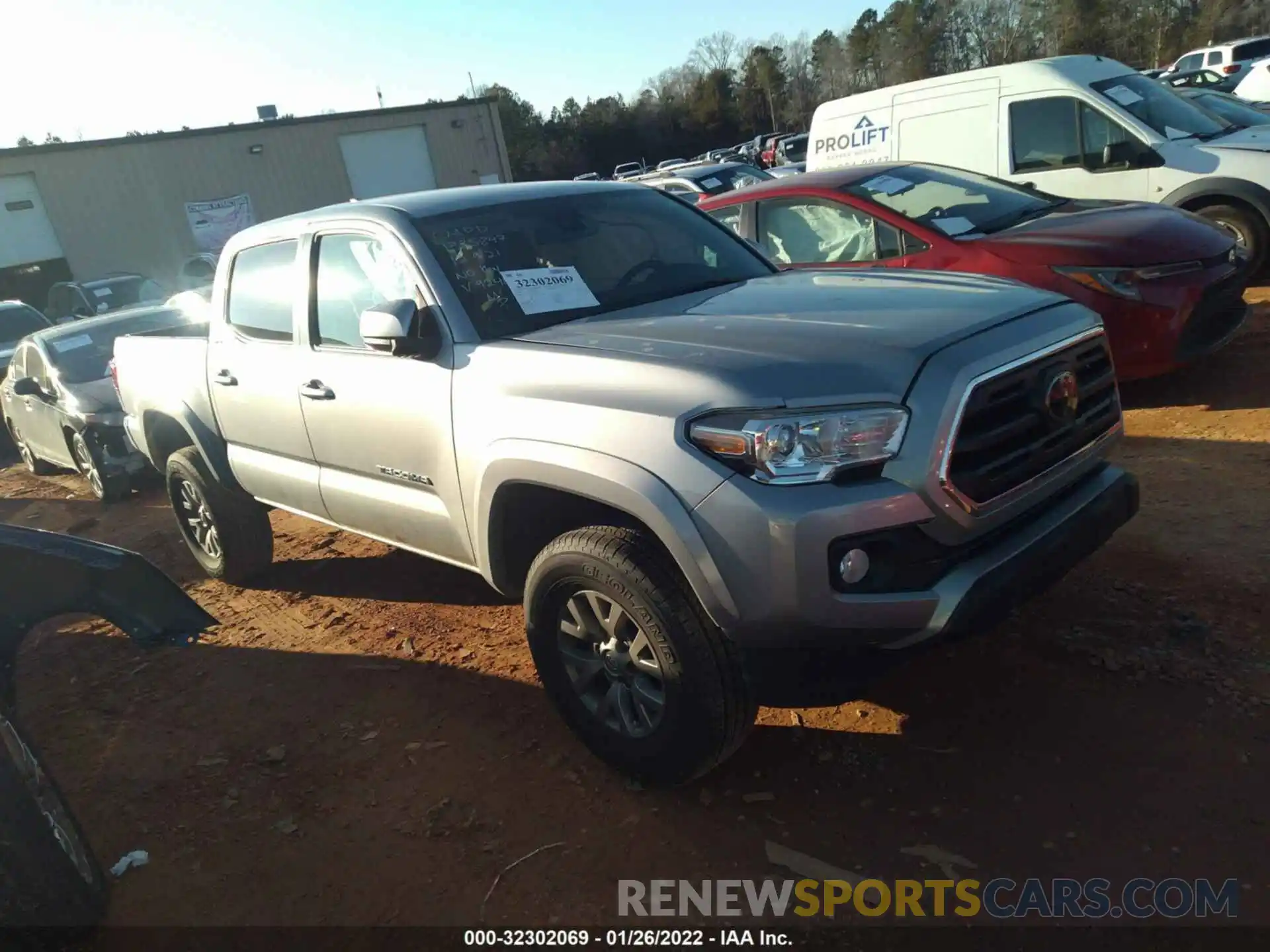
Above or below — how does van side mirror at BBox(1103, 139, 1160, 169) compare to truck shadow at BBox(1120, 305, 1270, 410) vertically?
above

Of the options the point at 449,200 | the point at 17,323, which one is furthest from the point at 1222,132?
the point at 17,323

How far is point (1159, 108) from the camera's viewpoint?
7.66m

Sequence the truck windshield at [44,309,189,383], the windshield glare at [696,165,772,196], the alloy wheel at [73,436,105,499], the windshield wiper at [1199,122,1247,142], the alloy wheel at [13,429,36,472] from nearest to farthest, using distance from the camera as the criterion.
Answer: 1. the windshield wiper at [1199,122,1247,142]
2. the alloy wheel at [73,436,105,499]
3. the truck windshield at [44,309,189,383]
4. the alloy wheel at [13,429,36,472]
5. the windshield glare at [696,165,772,196]

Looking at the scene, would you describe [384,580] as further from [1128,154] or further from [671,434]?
[1128,154]

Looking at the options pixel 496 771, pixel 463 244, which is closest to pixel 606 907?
pixel 496 771

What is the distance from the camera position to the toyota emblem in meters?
2.76

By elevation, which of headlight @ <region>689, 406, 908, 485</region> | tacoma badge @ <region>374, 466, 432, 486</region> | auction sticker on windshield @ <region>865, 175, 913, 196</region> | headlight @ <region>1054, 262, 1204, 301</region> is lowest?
headlight @ <region>1054, 262, 1204, 301</region>

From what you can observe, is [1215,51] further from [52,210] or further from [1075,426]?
[52,210]

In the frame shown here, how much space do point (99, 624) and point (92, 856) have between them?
285 cm

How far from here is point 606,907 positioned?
2637mm

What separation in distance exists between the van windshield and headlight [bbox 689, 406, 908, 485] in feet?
21.8

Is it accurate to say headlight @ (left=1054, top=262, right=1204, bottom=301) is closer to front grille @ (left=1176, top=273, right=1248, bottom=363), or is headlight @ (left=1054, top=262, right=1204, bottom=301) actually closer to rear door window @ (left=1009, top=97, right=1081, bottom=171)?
front grille @ (left=1176, top=273, right=1248, bottom=363)

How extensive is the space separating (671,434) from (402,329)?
3.91 ft
